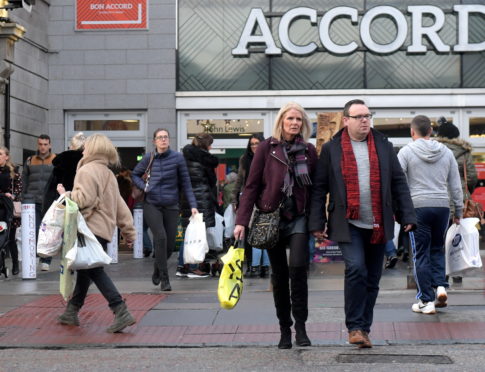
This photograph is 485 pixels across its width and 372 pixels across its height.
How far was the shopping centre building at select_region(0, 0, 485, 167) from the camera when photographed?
18625mm

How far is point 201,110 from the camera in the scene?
1895cm

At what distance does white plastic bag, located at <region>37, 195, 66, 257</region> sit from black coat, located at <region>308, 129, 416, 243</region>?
2133 millimetres

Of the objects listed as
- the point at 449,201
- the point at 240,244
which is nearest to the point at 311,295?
the point at 449,201

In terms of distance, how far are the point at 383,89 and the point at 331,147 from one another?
12425 mm

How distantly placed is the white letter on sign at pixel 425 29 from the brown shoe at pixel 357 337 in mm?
12863

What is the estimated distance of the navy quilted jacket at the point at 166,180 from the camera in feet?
33.6

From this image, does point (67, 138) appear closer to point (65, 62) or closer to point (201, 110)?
point (65, 62)

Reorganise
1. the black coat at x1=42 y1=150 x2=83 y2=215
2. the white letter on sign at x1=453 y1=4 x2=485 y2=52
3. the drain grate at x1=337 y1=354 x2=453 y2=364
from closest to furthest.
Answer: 1. the drain grate at x1=337 y1=354 x2=453 y2=364
2. the black coat at x1=42 y1=150 x2=83 y2=215
3. the white letter on sign at x1=453 y1=4 x2=485 y2=52

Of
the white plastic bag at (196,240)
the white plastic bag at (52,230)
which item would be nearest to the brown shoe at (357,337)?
the white plastic bag at (52,230)

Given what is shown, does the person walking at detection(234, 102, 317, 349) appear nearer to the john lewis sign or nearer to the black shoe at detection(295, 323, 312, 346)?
the black shoe at detection(295, 323, 312, 346)

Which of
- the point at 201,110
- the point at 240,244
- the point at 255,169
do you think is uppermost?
the point at 201,110

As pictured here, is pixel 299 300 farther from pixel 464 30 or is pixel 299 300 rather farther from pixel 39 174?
pixel 464 30

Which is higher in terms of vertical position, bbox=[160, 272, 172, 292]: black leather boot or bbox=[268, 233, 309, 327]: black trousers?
bbox=[268, 233, 309, 327]: black trousers

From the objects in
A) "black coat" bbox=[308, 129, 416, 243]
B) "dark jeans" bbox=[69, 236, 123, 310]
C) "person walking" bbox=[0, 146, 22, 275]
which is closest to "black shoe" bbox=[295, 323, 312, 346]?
"black coat" bbox=[308, 129, 416, 243]
